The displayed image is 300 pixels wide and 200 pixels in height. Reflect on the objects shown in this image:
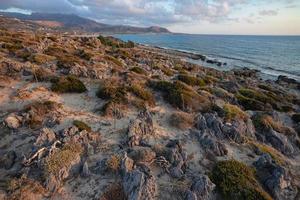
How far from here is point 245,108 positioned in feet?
75.2

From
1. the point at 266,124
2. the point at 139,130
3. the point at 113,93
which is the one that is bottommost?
the point at 266,124

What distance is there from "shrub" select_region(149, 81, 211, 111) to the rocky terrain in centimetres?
7

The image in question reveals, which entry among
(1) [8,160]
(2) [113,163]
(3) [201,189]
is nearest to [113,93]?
(2) [113,163]

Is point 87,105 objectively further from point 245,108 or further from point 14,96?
point 245,108

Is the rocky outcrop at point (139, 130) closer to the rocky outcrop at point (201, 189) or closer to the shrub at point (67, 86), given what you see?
the rocky outcrop at point (201, 189)

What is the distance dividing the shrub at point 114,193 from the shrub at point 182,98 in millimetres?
9512

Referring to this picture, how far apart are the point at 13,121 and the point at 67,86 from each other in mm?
5813

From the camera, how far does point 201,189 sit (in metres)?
9.59

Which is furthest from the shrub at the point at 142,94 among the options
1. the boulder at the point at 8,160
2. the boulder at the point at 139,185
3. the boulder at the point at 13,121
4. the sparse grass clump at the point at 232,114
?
the boulder at the point at 8,160

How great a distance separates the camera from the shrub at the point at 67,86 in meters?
18.7

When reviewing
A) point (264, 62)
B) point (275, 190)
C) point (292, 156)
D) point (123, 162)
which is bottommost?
point (264, 62)

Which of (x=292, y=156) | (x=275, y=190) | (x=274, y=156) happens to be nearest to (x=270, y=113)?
(x=292, y=156)

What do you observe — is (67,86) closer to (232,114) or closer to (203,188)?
(232,114)

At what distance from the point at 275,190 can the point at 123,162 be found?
6093 mm
